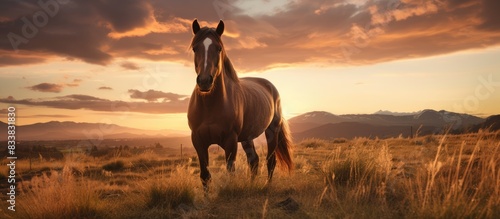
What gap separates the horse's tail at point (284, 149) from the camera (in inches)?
371

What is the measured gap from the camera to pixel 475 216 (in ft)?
14.1

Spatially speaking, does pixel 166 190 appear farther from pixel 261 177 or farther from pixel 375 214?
pixel 375 214

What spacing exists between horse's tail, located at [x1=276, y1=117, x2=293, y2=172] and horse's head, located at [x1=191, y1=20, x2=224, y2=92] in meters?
4.00

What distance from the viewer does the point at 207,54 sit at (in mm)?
5512

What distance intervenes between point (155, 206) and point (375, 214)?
120 inches

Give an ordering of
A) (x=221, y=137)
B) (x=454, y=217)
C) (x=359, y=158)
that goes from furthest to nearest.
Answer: (x=359, y=158)
(x=221, y=137)
(x=454, y=217)

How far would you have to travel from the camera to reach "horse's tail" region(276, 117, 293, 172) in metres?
9.43

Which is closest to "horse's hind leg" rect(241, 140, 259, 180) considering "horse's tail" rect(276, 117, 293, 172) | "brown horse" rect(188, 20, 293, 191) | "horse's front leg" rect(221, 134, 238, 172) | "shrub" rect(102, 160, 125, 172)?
"brown horse" rect(188, 20, 293, 191)

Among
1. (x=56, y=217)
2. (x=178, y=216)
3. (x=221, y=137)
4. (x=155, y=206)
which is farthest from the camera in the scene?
(x=221, y=137)

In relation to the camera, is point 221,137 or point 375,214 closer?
point 375,214

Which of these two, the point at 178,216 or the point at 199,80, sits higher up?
the point at 199,80

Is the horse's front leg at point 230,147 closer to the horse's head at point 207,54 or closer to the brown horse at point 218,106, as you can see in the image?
the brown horse at point 218,106

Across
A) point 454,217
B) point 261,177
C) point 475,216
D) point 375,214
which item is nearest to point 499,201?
point 475,216

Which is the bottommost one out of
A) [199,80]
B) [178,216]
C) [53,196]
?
[178,216]
